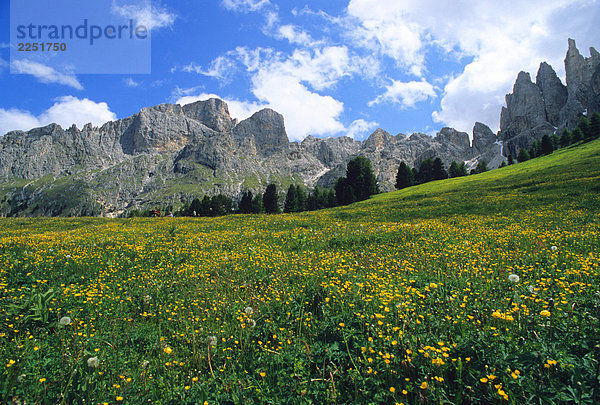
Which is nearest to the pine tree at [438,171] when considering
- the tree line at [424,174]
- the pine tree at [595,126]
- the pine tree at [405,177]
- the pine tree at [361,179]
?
the tree line at [424,174]

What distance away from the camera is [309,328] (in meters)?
4.85

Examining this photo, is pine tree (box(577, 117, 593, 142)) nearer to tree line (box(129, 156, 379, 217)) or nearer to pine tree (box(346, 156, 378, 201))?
tree line (box(129, 156, 379, 217))

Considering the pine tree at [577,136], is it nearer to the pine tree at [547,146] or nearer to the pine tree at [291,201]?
the pine tree at [547,146]

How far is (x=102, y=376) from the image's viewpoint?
3824 millimetres

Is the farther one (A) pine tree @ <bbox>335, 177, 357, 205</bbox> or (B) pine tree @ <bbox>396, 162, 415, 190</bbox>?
(B) pine tree @ <bbox>396, 162, 415, 190</bbox>

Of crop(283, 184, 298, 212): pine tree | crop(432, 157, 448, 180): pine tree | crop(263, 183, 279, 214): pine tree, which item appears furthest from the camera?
crop(283, 184, 298, 212): pine tree

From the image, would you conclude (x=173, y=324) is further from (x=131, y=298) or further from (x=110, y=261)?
(x=110, y=261)

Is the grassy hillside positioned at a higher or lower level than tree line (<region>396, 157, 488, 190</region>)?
lower

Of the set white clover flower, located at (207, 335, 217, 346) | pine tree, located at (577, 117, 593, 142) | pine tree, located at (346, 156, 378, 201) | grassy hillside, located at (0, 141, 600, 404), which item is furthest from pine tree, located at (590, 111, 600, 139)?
white clover flower, located at (207, 335, 217, 346)

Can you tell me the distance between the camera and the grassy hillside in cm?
334

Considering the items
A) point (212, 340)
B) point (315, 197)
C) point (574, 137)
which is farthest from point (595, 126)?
point (212, 340)

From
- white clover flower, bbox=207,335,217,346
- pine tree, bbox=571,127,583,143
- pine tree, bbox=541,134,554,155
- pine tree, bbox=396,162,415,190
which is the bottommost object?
white clover flower, bbox=207,335,217,346

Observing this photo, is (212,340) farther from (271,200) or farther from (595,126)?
(595,126)

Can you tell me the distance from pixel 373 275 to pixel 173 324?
4.42 m
